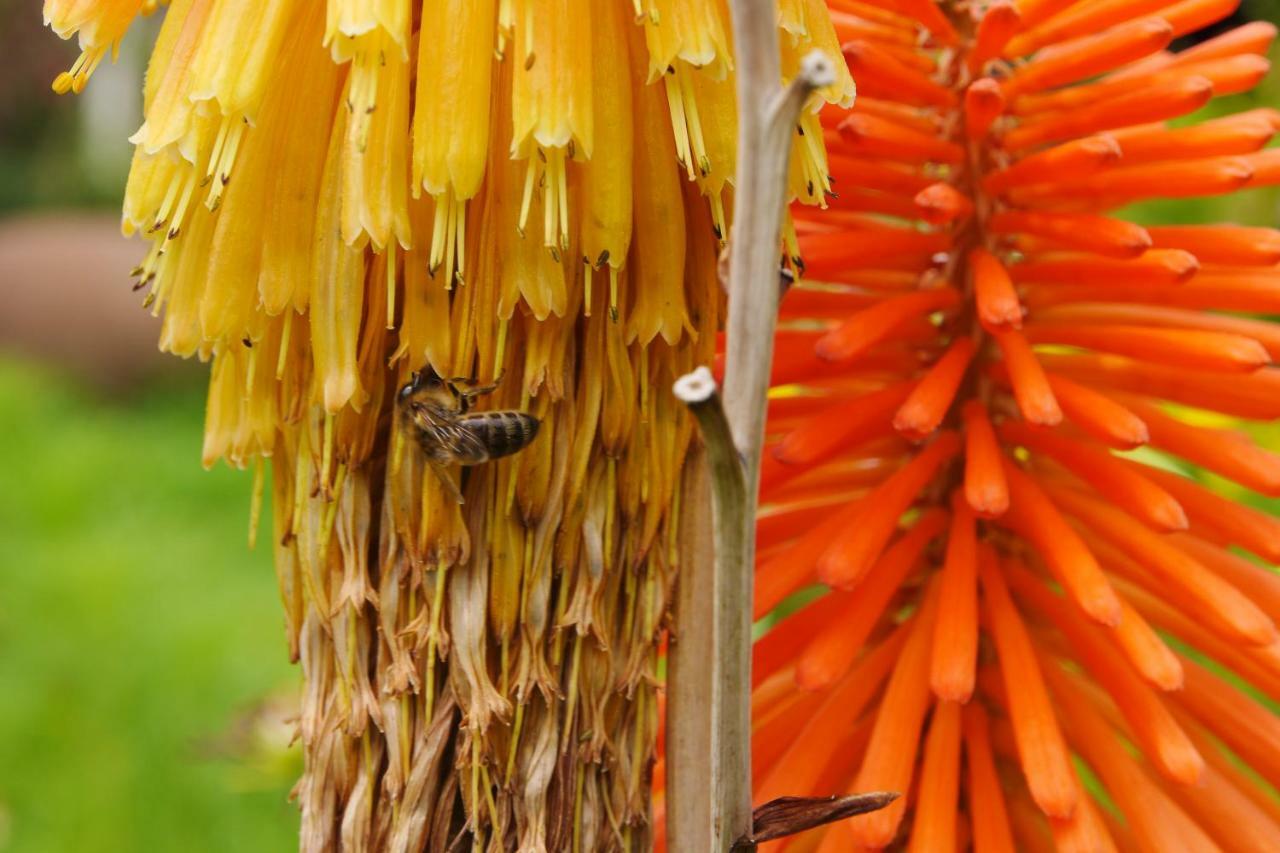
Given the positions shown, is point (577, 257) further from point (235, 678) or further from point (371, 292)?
point (235, 678)

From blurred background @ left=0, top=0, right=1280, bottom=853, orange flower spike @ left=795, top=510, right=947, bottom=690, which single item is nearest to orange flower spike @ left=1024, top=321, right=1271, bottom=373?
orange flower spike @ left=795, top=510, right=947, bottom=690

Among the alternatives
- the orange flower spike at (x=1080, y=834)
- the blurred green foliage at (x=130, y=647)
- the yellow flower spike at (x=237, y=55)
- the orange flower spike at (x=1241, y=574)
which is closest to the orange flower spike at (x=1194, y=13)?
the orange flower spike at (x=1241, y=574)

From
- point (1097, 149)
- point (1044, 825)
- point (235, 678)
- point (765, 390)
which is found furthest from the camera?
point (235, 678)

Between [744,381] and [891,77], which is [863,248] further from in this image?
[744,381]

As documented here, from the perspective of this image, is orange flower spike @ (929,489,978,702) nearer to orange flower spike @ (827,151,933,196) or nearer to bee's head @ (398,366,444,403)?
orange flower spike @ (827,151,933,196)

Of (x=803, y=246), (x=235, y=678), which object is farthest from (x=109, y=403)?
(x=803, y=246)

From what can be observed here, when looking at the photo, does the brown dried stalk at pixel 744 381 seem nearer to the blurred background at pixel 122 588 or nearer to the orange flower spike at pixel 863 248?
the orange flower spike at pixel 863 248

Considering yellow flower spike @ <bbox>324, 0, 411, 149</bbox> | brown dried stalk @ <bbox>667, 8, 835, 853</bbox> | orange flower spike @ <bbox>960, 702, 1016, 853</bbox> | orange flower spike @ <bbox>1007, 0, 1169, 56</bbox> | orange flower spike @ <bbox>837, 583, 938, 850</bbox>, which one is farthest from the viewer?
orange flower spike @ <bbox>1007, 0, 1169, 56</bbox>
